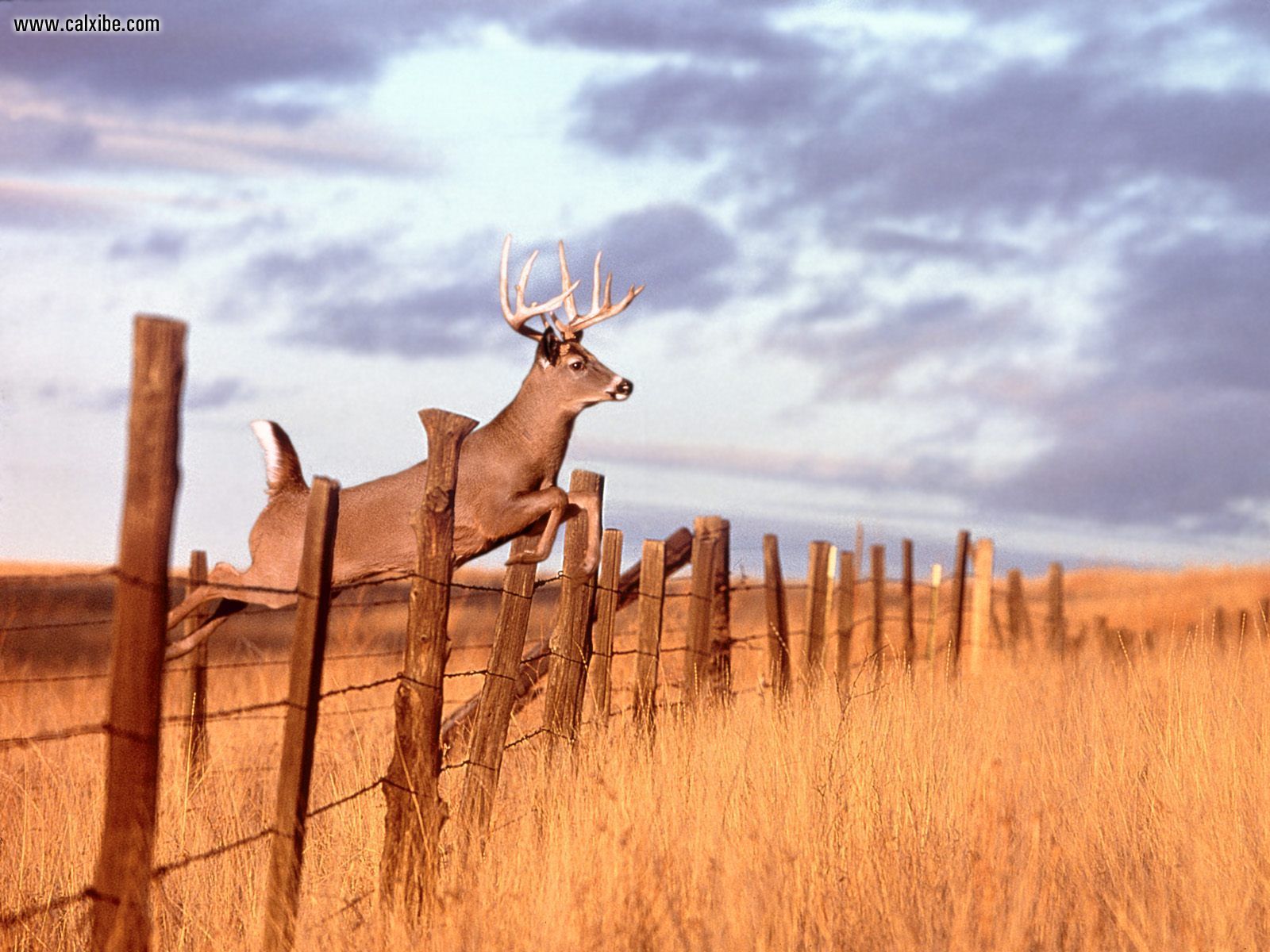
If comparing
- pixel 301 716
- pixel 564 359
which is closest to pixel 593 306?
pixel 564 359

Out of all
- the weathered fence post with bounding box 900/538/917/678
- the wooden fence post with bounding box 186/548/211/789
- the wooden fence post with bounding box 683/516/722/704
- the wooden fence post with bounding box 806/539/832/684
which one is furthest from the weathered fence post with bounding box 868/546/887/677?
the wooden fence post with bounding box 186/548/211/789

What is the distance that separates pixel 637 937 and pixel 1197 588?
89.9 feet

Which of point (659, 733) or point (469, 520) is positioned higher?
point (469, 520)

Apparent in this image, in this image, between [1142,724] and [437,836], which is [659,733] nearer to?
[437,836]

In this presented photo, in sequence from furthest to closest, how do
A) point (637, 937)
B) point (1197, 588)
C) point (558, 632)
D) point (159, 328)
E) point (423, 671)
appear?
point (1197, 588), point (558, 632), point (423, 671), point (637, 937), point (159, 328)

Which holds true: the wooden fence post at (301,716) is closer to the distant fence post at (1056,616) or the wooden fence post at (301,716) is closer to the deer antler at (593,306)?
the deer antler at (593,306)

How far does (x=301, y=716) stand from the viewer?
4.27 meters

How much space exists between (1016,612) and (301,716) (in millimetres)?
12542

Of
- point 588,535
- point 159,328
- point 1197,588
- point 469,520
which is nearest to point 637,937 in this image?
point 159,328

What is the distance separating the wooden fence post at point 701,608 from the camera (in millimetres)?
8844

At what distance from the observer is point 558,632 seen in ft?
22.4

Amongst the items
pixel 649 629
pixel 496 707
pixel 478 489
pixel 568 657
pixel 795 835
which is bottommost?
pixel 795 835

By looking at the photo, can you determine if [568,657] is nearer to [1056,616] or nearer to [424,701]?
[424,701]

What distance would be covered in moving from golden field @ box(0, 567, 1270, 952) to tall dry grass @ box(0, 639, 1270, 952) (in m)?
0.02
